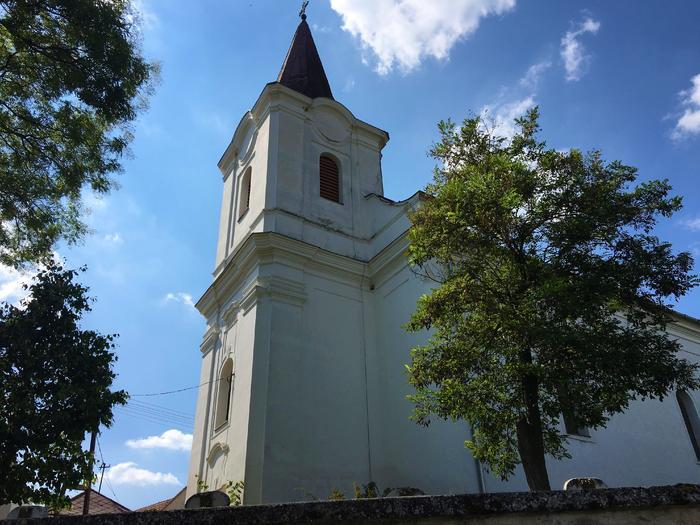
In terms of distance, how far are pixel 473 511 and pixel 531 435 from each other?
459 cm

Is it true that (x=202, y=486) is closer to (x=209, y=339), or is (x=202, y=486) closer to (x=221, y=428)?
(x=221, y=428)

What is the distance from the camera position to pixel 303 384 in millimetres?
14703

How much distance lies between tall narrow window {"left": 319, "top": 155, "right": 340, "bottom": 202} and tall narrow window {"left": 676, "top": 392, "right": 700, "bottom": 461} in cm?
1319

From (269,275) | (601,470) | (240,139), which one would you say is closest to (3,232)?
(269,275)

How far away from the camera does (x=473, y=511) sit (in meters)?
4.27

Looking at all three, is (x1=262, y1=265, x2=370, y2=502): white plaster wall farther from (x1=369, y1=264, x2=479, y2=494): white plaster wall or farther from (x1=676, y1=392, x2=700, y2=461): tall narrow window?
(x1=676, y1=392, x2=700, y2=461): tall narrow window

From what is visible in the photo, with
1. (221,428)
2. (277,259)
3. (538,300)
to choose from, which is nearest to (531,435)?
(538,300)

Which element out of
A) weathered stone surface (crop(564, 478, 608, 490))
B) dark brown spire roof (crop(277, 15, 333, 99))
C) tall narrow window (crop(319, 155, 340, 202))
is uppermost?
dark brown spire roof (crop(277, 15, 333, 99))

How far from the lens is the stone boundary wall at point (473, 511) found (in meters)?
3.84

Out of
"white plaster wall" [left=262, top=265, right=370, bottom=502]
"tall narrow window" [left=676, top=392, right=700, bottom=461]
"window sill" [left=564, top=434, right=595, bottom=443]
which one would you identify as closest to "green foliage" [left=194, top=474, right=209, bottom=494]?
"white plaster wall" [left=262, top=265, right=370, bottom=502]

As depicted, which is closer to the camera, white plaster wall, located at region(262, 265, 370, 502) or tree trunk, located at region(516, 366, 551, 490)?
tree trunk, located at region(516, 366, 551, 490)

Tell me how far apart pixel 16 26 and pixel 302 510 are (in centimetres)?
958

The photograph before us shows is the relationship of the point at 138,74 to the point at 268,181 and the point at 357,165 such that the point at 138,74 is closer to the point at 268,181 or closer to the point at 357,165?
the point at 268,181

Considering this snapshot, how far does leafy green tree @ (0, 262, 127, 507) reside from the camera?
1083 centimetres
